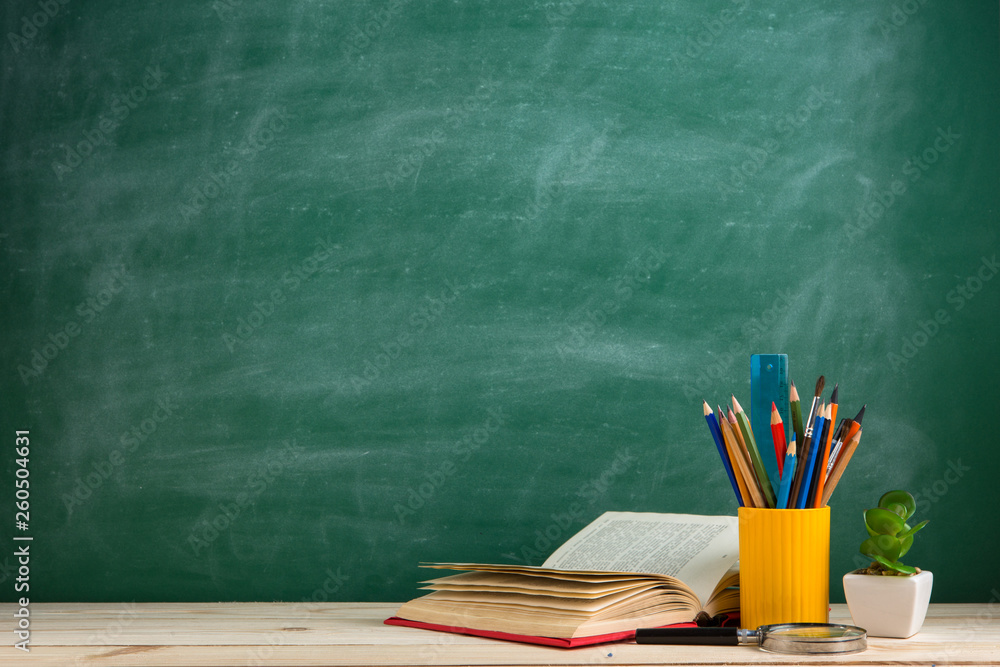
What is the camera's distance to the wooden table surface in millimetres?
807

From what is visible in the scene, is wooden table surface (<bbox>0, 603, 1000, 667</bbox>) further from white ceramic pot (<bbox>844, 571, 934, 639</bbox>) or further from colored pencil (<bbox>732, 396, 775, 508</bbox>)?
colored pencil (<bbox>732, 396, 775, 508</bbox>)

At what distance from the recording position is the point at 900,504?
0.95m

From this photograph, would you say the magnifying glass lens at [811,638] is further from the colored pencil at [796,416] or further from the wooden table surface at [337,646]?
the colored pencil at [796,416]

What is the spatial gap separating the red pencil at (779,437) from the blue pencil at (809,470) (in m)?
0.03

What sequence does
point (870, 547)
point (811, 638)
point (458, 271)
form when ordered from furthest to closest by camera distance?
point (458, 271) → point (870, 547) → point (811, 638)

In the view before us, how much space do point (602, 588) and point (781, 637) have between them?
0.18m

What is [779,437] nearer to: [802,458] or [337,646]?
[802,458]

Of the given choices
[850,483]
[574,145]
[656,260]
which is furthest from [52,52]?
[850,483]

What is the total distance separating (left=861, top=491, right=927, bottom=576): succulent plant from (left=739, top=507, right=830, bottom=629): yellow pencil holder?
72 mm

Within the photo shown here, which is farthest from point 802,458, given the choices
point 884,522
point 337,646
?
point 337,646

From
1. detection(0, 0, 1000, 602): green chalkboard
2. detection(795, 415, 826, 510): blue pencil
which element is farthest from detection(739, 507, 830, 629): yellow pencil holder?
detection(0, 0, 1000, 602): green chalkboard

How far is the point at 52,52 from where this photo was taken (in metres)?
1.22

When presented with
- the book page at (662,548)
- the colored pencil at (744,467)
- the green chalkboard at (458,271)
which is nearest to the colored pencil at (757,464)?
the colored pencil at (744,467)

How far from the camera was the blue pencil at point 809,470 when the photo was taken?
2.88ft
